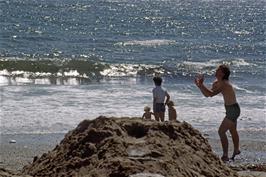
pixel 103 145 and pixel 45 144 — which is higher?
pixel 103 145

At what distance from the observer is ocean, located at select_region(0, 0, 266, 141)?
53.9 ft

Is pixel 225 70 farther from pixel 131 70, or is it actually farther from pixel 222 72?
pixel 131 70

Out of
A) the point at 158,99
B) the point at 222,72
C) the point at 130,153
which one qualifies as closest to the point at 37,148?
the point at 158,99

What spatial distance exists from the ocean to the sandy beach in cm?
57

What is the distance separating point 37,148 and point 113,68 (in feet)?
52.1

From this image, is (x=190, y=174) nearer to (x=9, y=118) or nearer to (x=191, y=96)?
(x=9, y=118)

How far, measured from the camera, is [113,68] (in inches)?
1112

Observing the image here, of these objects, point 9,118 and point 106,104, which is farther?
point 106,104

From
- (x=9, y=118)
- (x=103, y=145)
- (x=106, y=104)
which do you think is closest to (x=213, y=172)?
(x=103, y=145)

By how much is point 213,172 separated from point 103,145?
3.71 feet

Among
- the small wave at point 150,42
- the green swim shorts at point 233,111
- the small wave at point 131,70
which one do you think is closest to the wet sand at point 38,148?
the green swim shorts at point 233,111

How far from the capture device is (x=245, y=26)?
2389 inches

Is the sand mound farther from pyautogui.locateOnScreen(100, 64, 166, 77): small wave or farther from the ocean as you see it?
pyautogui.locateOnScreen(100, 64, 166, 77): small wave

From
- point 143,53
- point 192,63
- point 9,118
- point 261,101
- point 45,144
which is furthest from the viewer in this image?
point 143,53
